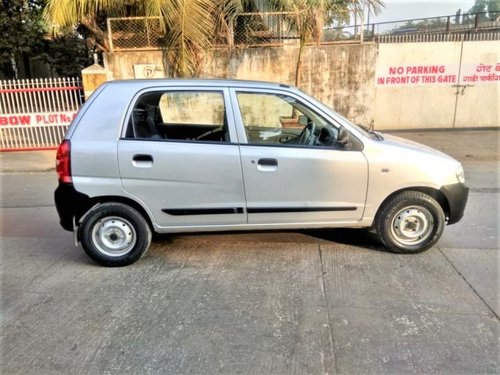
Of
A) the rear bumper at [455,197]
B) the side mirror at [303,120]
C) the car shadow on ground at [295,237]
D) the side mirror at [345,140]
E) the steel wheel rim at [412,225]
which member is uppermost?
the side mirror at [303,120]

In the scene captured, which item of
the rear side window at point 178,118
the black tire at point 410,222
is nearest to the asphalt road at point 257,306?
the black tire at point 410,222

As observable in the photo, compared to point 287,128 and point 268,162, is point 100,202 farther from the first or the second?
point 287,128

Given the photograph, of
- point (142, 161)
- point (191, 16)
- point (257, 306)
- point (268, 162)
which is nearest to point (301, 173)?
point (268, 162)

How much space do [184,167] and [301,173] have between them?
112 centimetres

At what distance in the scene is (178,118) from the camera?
4895 mm

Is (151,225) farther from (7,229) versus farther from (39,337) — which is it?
(7,229)

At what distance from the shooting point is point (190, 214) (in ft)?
14.1

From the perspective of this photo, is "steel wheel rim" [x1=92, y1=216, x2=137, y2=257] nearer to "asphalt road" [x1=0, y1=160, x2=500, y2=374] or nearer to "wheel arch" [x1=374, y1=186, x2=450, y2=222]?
"asphalt road" [x1=0, y1=160, x2=500, y2=374]

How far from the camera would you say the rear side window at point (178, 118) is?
4.26 metres

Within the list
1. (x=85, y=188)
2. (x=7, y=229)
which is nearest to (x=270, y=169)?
(x=85, y=188)

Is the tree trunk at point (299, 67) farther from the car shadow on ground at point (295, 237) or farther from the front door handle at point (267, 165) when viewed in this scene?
the front door handle at point (267, 165)

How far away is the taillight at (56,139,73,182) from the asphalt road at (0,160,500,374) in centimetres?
94

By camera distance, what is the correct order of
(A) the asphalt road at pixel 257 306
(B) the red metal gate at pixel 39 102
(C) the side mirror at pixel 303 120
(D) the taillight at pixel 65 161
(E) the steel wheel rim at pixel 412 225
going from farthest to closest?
(B) the red metal gate at pixel 39 102, (C) the side mirror at pixel 303 120, (E) the steel wheel rim at pixel 412 225, (D) the taillight at pixel 65 161, (A) the asphalt road at pixel 257 306

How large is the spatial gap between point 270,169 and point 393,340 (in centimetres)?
186
